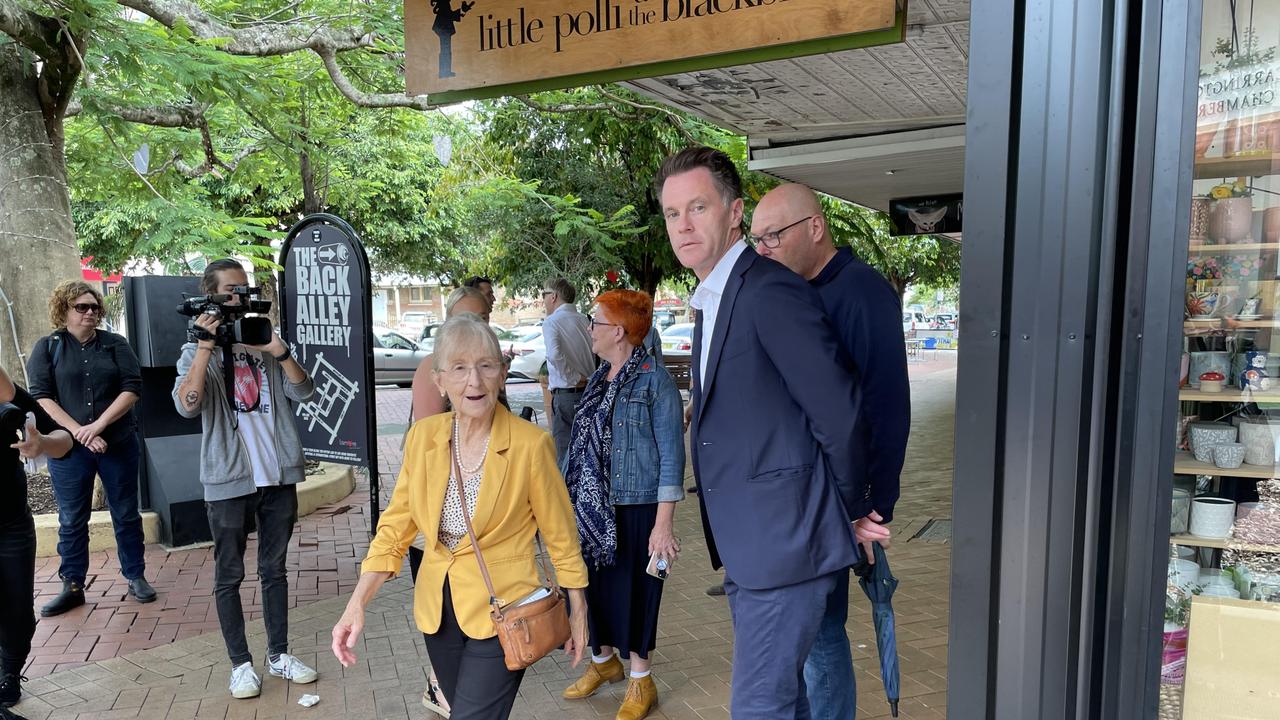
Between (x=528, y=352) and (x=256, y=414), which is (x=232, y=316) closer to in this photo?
(x=256, y=414)

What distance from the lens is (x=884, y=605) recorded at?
275 cm

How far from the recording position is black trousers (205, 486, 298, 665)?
3.76 metres

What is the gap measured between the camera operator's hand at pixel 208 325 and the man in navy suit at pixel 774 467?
2.39 metres

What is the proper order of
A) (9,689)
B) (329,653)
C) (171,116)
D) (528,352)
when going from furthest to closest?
(528,352)
(171,116)
(329,653)
(9,689)

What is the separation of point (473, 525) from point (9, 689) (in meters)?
2.76

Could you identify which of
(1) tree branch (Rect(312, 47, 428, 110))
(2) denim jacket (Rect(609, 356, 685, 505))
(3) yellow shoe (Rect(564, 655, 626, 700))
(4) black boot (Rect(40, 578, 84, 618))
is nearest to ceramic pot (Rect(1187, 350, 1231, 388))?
(2) denim jacket (Rect(609, 356, 685, 505))

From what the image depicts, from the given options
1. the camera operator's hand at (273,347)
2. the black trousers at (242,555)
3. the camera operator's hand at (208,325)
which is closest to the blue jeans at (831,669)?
the black trousers at (242,555)

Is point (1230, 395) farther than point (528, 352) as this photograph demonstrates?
No

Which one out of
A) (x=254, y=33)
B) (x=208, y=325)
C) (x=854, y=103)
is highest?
(x=254, y=33)

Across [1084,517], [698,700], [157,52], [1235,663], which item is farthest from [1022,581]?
[157,52]

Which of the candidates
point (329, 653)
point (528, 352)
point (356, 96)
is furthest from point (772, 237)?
point (528, 352)

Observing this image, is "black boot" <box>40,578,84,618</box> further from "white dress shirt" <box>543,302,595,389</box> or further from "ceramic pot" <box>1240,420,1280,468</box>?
"ceramic pot" <box>1240,420,1280,468</box>

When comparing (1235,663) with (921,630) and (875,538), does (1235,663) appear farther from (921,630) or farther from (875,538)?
(921,630)

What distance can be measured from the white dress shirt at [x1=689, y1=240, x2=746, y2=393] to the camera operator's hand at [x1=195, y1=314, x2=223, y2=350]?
2.31 m
